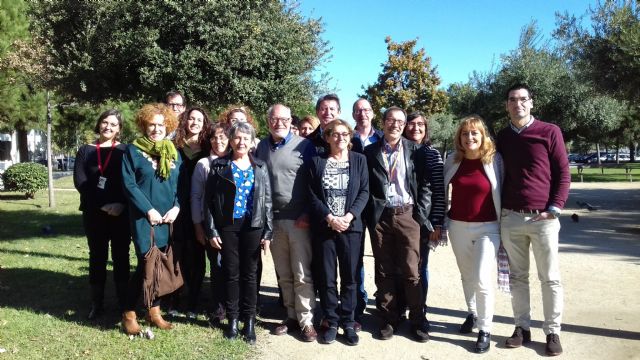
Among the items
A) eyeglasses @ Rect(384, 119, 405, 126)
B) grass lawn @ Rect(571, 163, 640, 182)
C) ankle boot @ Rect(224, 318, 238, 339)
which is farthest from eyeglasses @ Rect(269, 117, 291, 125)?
grass lawn @ Rect(571, 163, 640, 182)

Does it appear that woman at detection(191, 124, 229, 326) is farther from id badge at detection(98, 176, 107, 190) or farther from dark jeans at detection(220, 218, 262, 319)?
id badge at detection(98, 176, 107, 190)

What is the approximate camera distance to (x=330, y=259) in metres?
4.53

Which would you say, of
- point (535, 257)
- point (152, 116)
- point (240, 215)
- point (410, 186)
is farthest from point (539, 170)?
point (152, 116)

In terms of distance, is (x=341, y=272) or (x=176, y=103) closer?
(x=341, y=272)

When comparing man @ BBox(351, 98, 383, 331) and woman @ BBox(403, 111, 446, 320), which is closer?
woman @ BBox(403, 111, 446, 320)

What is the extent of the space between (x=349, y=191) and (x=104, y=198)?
7.90 feet

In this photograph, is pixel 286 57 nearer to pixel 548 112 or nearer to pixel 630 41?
pixel 630 41

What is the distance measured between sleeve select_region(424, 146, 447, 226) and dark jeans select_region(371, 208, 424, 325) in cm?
20

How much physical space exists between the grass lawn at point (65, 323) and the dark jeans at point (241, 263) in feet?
1.12

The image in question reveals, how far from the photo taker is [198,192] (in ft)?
15.3

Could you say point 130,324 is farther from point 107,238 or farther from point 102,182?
point 102,182

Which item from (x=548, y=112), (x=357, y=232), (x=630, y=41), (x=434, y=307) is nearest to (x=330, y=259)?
(x=357, y=232)

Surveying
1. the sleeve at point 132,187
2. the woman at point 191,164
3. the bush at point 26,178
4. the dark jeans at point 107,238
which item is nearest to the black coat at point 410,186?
the woman at point 191,164

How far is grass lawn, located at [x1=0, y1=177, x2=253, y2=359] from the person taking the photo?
14.0ft
